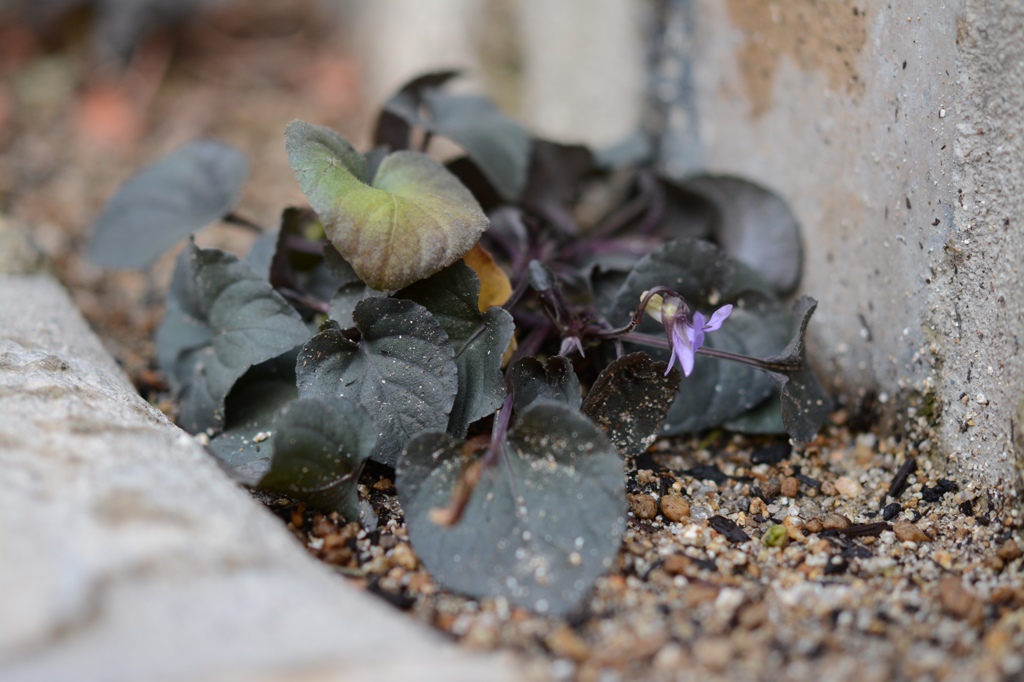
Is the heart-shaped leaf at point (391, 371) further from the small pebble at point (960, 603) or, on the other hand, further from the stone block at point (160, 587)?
the small pebble at point (960, 603)

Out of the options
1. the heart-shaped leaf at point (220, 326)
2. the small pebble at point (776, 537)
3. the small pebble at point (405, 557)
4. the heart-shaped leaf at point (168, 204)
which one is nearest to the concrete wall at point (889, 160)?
the small pebble at point (776, 537)

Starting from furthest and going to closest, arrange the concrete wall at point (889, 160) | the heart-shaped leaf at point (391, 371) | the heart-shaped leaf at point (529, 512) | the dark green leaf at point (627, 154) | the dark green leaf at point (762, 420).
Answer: the dark green leaf at point (627, 154)
the dark green leaf at point (762, 420)
the heart-shaped leaf at point (391, 371)
the concrete wall at point (889, 160)
the heart-shaped leaf at point (529, 512)

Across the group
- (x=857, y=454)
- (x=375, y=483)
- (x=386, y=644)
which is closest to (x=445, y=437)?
(x=375, y=483)

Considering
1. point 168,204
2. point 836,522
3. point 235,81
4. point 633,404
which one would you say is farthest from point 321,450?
point 235,81

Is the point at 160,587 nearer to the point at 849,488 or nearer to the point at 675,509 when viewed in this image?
the point at 675,509

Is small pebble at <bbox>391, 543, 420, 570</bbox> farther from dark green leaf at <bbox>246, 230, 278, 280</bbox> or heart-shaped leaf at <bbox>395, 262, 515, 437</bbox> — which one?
dark green leaf at <bbox>246, 230, 278, 280</bbox>

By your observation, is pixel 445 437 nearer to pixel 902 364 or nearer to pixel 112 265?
pixel 902 364
